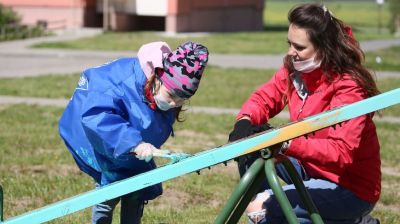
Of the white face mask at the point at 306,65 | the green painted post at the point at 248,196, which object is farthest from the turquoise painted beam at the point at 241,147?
the white face mask at the point at 306,65

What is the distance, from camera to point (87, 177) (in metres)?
6.93

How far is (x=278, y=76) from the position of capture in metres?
4.49

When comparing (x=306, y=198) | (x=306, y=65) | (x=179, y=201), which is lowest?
(x=179, y=201)

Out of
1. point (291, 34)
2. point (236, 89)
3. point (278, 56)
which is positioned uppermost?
point (291, 34)

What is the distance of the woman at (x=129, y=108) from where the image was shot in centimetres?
401

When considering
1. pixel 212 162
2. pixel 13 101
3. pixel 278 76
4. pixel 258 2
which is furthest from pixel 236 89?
pixel 258 2

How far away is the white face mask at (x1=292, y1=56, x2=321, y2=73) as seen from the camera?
416 centimetres

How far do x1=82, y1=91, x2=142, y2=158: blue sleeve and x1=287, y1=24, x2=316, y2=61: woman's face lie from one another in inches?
33.8

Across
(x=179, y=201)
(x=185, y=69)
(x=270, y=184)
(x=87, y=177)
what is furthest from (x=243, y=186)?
(x=87, y=177)

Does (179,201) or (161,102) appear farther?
(179,201)

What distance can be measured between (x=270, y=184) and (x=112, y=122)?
863 mm

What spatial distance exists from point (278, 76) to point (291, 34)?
1.21 ft

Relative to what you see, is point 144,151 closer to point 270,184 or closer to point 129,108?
point 129,108

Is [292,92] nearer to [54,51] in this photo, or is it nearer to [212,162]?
[212,162]
